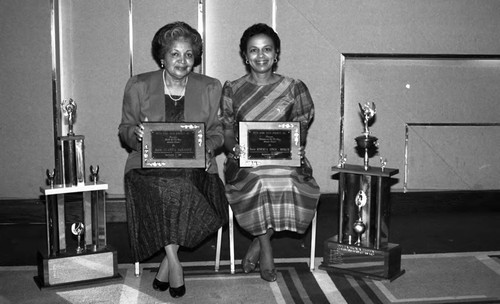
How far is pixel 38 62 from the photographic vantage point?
4.66 metres

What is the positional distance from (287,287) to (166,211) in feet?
2.54

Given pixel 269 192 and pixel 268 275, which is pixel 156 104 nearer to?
pixel 269 192

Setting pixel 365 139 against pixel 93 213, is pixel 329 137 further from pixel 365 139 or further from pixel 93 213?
pixel 93 213

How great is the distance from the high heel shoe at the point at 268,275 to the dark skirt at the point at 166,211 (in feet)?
1.23

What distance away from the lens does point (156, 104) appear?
132 inches

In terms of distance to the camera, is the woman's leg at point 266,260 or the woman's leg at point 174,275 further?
the woman's leg at point 266,260

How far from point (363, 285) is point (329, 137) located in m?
2.08

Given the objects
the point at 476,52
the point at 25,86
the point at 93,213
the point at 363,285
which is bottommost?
the point at 363,285

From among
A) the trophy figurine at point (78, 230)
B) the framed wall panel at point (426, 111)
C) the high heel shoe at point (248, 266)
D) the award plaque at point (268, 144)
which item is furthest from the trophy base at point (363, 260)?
the framed wall panel at point (426, 111)

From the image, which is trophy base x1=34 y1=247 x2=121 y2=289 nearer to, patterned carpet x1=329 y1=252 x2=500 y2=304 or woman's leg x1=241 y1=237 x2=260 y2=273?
woman's leg x1=241 y1=237 x2=260 y2=273

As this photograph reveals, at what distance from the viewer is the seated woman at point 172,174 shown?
120 inches

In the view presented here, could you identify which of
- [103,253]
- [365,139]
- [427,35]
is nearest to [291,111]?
[365,139]

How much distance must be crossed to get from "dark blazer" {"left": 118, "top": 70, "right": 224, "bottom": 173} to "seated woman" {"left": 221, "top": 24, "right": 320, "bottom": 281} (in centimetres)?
14

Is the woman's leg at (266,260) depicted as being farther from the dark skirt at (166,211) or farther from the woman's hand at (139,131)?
the woman's hand at (139,131)
